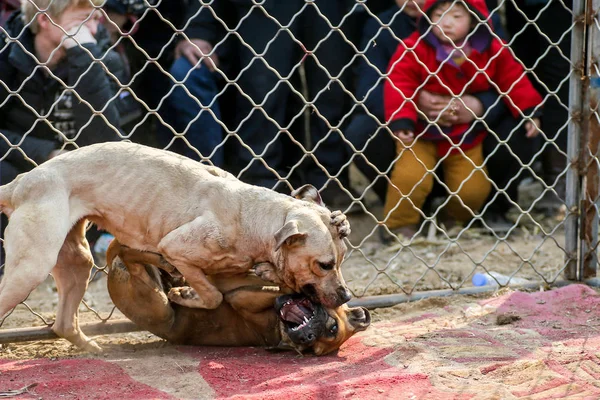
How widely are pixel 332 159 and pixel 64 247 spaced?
2980mm

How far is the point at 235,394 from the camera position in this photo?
3.10 metres

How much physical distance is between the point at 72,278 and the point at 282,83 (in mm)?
2669

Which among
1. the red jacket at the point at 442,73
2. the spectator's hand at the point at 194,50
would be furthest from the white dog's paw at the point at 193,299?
the red jacket at the point at 442,73

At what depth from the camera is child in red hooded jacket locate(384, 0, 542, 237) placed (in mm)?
5586

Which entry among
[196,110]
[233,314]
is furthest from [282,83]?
[233,314]

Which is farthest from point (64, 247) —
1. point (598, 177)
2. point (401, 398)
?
point (598, 177)

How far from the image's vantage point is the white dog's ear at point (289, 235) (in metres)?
3.29

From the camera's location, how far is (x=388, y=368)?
11.1 ft

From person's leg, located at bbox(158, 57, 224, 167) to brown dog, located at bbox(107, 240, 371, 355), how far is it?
5.20 feet

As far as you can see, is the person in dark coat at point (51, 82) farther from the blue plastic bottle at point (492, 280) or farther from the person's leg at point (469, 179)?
the person's leg at point (469, 179)

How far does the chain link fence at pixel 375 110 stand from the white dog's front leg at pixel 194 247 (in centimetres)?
114

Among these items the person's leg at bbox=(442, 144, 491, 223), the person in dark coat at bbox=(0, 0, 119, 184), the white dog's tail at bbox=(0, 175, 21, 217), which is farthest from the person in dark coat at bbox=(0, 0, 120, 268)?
the person's leg at bbox=(442, 144, 491, 223)

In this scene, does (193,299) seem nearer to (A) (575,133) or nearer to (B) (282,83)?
(A) (575,133)

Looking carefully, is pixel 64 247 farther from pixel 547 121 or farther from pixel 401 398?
pixel 547 121
